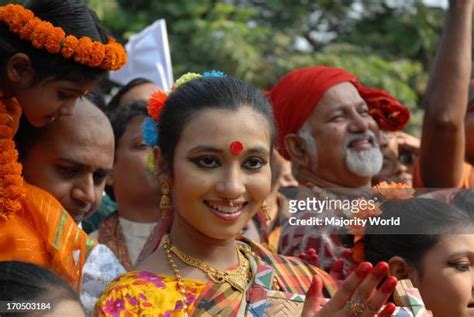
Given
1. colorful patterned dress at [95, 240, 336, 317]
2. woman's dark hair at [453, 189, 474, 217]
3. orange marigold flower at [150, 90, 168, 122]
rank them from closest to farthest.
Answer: colorful patterned dress at [95, 240, 336, 317] → orange marigold flower at [150, 90, 168, 122] → woman's dark hair at [453, 189, 474, 217]

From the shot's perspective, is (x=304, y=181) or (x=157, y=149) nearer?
(x=157, y=149)

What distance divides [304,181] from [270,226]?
292 mm

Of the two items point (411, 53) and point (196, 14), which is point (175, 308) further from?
point (411, 53)

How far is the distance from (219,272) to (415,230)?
0.92 metres

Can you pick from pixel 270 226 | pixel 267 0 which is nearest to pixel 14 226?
pixel 270 226

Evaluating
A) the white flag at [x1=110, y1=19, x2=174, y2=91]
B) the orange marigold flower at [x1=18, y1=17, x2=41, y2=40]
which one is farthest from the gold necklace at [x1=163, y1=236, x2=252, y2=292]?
the white flag at [x1=110, y1=19, x2=174, y2=91]

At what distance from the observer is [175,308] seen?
3.13 meters

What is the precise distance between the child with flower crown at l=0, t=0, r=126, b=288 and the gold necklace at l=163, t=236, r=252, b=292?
1.44 ft

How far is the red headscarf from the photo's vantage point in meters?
5.11

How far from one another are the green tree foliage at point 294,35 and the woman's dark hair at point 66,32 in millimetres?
8312

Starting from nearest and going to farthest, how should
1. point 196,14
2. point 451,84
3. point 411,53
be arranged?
point 451,84
point 196,14
point 411,53

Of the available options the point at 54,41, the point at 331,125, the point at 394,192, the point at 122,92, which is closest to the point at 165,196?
the point at 54,41

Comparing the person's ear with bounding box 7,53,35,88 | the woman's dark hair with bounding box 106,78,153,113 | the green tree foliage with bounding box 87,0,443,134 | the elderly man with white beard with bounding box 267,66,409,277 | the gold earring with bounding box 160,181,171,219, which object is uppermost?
the person's ear with bounding box 7,53,35,88

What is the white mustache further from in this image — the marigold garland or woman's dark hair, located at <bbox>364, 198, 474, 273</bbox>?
the marigold garland
